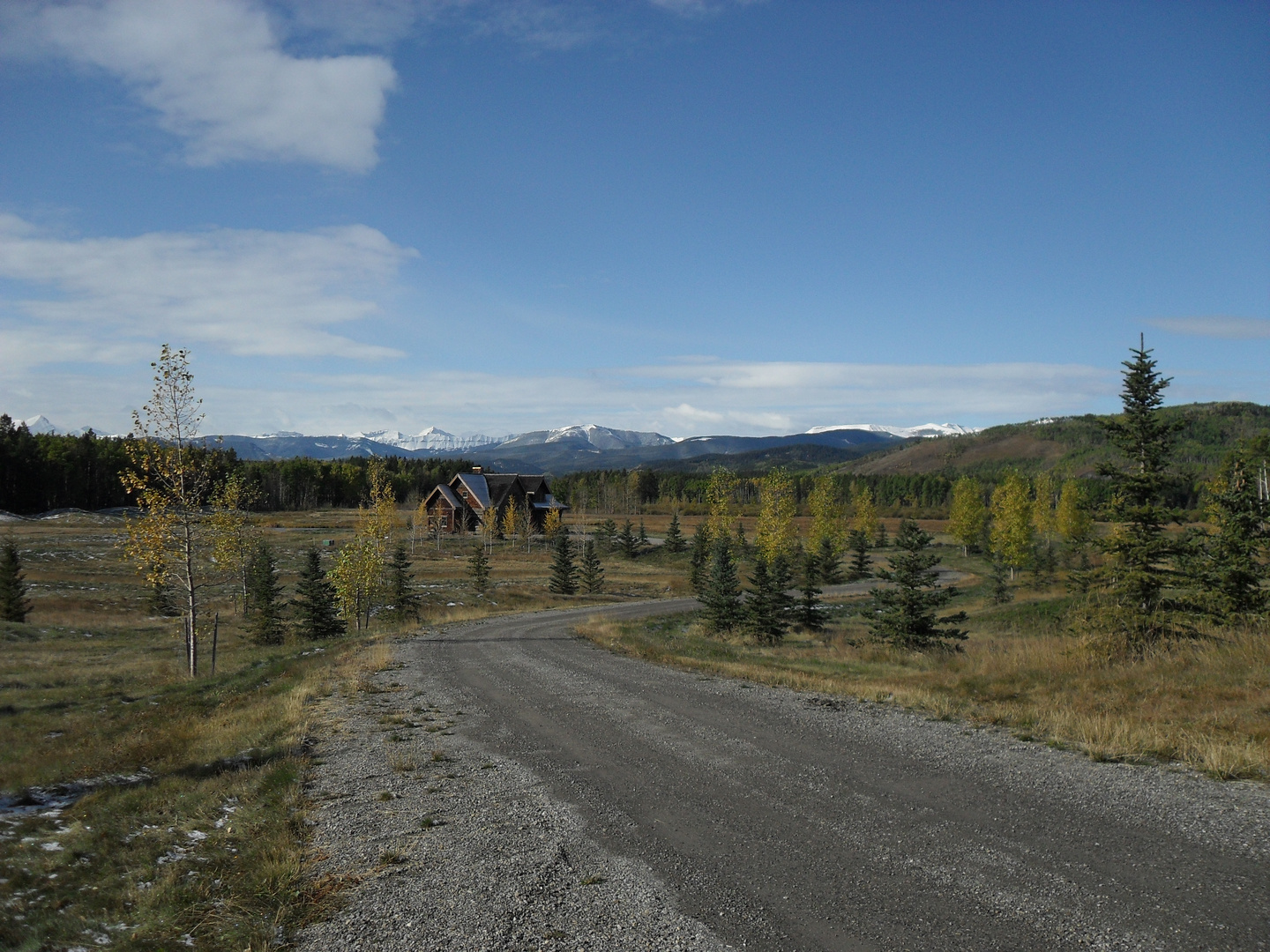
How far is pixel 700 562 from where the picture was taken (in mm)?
56531

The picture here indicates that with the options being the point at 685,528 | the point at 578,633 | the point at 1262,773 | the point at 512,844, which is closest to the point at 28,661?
the point at 578,633

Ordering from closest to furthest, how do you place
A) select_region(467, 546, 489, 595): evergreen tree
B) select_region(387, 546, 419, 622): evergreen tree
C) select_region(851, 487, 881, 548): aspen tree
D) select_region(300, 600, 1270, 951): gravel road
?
select_region(300, 600, 1270, 951): gravel road
select_region(387, 546, 419, 622): evergreen tree
select_region(467, 546, 489, 595): evergreen tree
select_region(851, 487, 881, 548): aspen tree

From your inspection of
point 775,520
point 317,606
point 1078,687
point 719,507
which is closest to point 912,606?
point 1078,687

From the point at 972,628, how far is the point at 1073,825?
3086 cm

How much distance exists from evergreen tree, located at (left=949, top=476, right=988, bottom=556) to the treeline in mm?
78642

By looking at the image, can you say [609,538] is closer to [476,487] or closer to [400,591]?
[476,487]

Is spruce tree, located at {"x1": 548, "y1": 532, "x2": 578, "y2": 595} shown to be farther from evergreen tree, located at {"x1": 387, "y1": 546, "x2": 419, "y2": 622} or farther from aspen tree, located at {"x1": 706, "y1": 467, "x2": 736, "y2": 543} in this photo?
evergreen tree, located at {"x1": 387, "y1": 546, "x2": 419, "y2": 622}

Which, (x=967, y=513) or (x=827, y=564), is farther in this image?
(x=967, y=513)

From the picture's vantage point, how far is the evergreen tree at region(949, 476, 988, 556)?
255 ft

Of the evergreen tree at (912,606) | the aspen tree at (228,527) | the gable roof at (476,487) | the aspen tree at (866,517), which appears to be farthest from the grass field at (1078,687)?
the gable roof at (476,487)

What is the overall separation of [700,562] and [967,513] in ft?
125

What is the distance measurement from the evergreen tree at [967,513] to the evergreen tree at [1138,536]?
64638mm

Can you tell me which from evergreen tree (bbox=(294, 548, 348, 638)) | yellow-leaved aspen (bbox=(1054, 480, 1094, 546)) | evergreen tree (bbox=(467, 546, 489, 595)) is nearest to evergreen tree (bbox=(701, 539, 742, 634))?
evergreen tree (bbox=(294, 548, 348, 638))

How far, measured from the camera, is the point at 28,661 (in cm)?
2780
